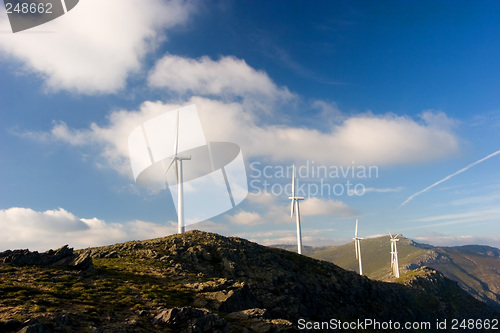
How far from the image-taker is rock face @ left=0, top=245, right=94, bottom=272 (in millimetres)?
53241

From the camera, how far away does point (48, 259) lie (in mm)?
55500

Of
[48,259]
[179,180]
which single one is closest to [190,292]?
[48,259]

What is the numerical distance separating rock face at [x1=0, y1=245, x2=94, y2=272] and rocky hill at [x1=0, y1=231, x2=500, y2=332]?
1.93 feet

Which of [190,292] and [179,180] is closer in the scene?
[190,292]

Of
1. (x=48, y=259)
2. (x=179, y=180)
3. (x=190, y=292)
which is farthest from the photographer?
(x=179, y=180)

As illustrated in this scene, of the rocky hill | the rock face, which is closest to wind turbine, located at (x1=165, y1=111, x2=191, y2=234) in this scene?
the rocky hill

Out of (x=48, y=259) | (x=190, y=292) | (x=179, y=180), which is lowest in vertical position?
(x=190, y=292)

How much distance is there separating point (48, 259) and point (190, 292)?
27.1 meters

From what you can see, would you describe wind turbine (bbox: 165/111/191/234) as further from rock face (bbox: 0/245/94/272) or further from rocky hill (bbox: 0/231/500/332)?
rock face (bbox: 0/245/94/272)

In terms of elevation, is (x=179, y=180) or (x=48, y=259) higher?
(x=179, y=180)

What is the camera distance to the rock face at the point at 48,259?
175ft

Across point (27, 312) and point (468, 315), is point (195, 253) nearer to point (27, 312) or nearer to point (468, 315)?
point (27, 312)

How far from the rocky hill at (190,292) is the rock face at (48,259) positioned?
0.59 m

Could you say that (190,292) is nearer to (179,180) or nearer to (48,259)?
(48,259)
